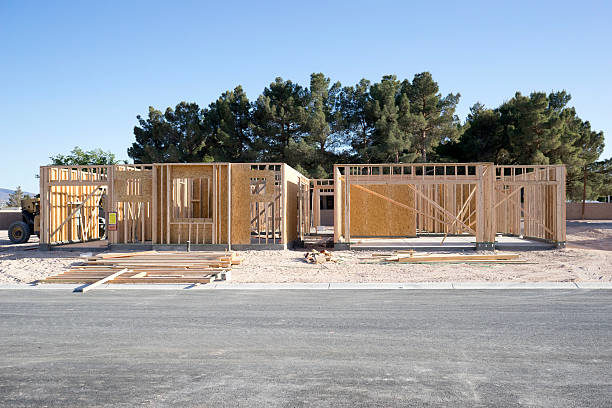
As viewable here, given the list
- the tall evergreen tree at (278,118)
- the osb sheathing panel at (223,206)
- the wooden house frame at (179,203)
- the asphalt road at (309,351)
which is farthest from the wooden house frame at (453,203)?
the tall evergreen tree at (278,118)

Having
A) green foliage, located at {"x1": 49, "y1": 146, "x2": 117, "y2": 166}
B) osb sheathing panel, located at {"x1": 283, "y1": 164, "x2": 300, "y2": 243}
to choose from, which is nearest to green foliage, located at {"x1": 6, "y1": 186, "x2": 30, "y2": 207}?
green foliage, located at {"x1": 49, "y1": 146, "x2": 117, "y2": 166}

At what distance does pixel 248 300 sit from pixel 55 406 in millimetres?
5030

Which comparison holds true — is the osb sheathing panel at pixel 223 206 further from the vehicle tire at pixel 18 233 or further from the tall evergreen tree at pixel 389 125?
the tall evergreen tree at pixel 389 125

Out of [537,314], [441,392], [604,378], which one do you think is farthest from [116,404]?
[537,314]

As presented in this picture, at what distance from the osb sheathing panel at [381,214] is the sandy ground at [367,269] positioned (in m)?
4.89

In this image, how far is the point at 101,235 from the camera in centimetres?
2216

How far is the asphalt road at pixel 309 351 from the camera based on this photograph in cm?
459

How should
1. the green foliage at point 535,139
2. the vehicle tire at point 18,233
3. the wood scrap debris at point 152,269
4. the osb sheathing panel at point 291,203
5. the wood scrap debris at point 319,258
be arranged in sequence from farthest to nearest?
the green foliage at point 535,139 → the vehicle tire at point 18,233 → the osb sheathing panel at point 291,203 → the wood scrap debris at point 319,258 → the wood scrap debris at point 152,269

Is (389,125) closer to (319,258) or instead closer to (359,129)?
(359,129)

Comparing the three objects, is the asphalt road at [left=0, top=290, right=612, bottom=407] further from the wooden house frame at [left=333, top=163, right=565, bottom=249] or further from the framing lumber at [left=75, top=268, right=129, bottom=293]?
the wooden house frame at [left=333, top=163, right=565, bottom=249]

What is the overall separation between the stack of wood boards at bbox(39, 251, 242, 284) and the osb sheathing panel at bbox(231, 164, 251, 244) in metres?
2.66

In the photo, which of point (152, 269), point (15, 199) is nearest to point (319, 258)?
point (152, 269)

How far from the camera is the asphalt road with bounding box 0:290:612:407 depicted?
459cm

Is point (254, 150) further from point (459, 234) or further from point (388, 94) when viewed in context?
point (459, 234)
